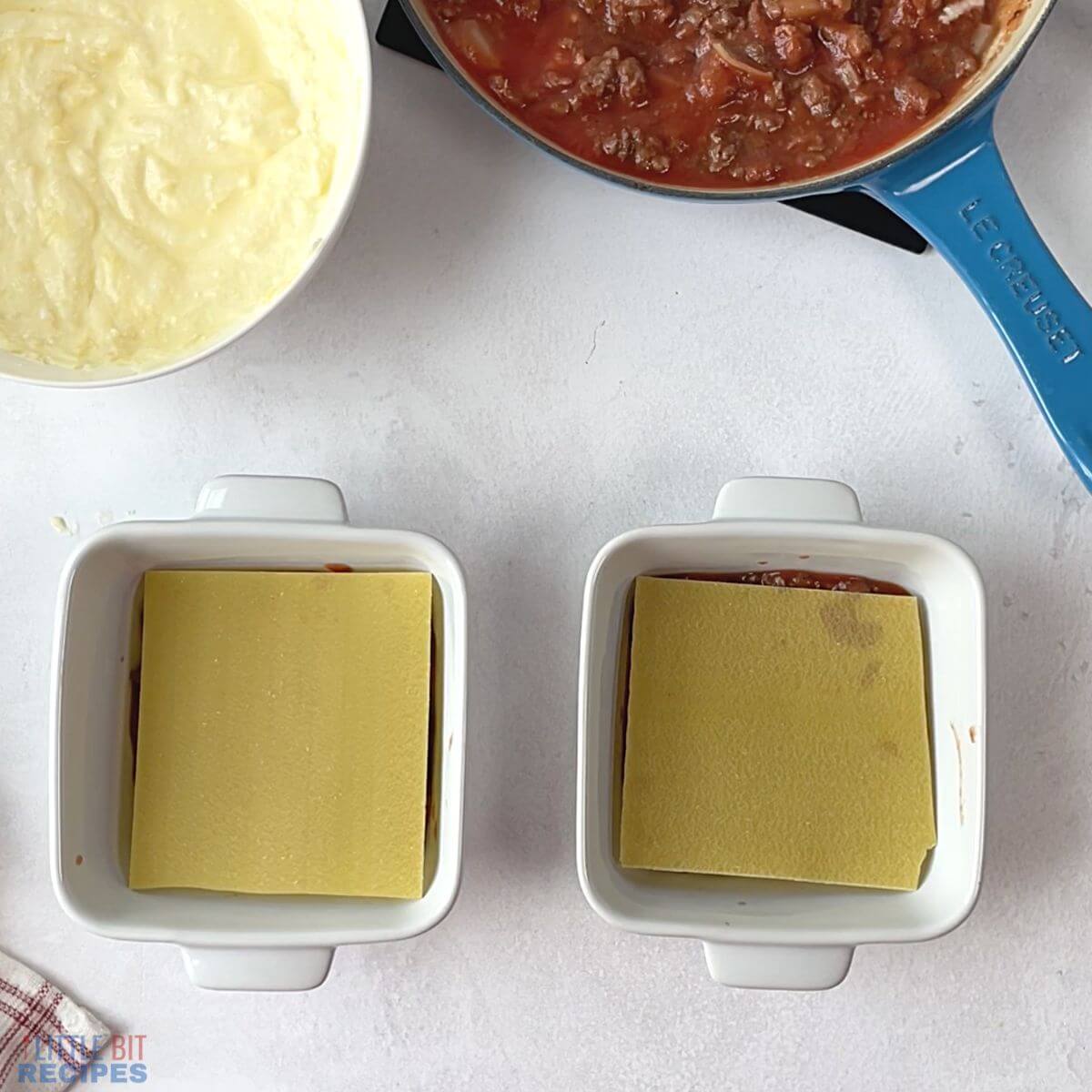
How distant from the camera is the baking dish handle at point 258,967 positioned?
3.39 ft

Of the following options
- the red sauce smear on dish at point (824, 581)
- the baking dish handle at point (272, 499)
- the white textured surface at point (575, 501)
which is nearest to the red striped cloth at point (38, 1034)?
the white textured surface at point (575, 501)

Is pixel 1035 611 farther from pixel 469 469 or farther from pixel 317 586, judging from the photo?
pixel 317 586

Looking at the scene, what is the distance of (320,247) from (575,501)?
1.10ft

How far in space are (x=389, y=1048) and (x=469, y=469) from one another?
0.57 meters

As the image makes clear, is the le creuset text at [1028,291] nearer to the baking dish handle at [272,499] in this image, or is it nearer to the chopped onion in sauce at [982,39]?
the chopped onion in sauce at [982,39]

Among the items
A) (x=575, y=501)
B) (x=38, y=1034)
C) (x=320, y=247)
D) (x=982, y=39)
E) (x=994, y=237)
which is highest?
(x=982, y=39)

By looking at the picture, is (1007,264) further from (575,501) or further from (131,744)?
(131,744)

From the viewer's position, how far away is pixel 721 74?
41.1 inches

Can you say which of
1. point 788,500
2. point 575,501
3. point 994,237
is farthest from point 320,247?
point 994,237

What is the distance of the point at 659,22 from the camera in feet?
3.45

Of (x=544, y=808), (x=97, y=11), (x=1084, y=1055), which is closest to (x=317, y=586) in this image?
(x=544, y=808)

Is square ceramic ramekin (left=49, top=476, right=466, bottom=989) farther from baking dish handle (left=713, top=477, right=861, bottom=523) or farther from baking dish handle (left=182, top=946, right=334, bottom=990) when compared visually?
baking dish handle (left=713, top=477, right=861, bottom=523)

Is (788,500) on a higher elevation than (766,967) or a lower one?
higher

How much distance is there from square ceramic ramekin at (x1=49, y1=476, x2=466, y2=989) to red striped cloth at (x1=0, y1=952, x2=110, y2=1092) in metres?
0.18
